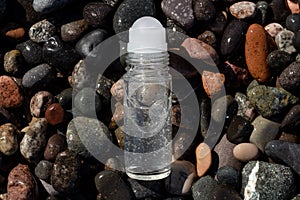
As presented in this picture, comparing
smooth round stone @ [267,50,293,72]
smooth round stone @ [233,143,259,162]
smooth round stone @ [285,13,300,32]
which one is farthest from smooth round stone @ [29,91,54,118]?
smooth round stone @ [285,13,300,32]

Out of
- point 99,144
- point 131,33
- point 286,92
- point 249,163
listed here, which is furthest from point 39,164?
point 286,92

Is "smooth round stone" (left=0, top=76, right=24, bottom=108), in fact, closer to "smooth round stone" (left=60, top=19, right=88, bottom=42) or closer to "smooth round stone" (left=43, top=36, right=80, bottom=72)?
"smooth round stone" (left=43, top=36, right=80, bottom=72)

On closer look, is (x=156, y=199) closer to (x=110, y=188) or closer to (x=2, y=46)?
(x=110, y=188)

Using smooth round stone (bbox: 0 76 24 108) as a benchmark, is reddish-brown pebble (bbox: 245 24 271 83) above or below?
above

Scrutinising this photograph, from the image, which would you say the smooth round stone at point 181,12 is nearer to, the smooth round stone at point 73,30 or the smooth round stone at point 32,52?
the smooth round stone at point 73,30

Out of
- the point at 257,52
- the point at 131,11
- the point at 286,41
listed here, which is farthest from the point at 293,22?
the point at 131,11

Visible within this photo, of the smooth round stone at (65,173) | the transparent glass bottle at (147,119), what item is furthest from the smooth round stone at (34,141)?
the transparent glass bottle at (147,119)
